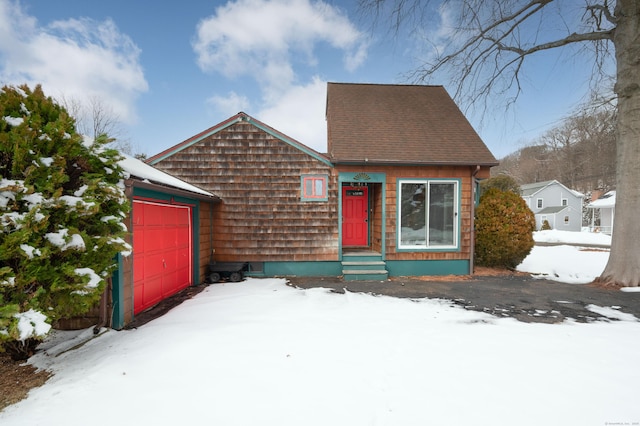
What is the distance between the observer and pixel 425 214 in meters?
7.17

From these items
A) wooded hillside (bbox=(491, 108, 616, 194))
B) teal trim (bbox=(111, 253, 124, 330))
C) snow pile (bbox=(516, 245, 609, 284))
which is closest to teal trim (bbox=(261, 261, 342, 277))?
teal trim (bbox=(111, 253, 124, 330))

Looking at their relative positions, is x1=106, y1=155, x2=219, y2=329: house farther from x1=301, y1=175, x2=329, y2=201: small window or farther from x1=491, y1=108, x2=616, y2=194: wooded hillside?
x1=491, y1=108, x2=616, y2=194: wooded hillside

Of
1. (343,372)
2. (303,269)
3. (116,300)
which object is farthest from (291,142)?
(343,372)

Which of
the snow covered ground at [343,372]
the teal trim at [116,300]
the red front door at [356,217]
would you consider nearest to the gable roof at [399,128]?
the red front door at [356,217]

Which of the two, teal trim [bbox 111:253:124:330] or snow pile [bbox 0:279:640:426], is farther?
teal trim [bbox 111:253:124:330]

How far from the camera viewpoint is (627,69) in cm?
606

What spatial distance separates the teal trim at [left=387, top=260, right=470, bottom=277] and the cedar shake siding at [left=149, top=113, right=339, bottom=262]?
1.60 metres

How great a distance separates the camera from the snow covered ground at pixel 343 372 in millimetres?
2084

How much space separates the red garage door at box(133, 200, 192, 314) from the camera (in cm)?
433

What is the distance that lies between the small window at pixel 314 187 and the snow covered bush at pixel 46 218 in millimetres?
4329

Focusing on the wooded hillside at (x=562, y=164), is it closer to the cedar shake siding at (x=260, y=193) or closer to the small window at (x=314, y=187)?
the small window at (x=314, y=187)

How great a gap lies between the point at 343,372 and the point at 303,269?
447cm

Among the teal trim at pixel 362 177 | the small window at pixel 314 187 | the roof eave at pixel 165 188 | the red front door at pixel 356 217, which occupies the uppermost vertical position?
the teal trim at pixel 362 177

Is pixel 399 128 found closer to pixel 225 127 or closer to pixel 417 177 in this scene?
pixel 417 177
